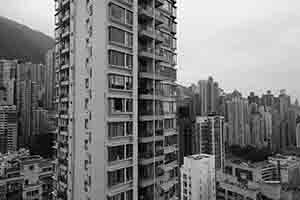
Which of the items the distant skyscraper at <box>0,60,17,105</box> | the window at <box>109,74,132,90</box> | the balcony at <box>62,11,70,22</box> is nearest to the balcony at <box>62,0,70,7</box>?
the balcony at <box>62,11,70,22</box>

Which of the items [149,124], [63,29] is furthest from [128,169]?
[63,29]

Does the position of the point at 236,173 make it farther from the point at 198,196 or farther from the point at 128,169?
the point at 128,169

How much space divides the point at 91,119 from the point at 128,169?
2.49m

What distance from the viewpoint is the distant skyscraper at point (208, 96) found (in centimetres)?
4581

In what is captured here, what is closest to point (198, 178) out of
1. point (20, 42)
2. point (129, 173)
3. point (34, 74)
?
point (129, 173)

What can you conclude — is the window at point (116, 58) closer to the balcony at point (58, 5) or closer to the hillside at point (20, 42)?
the balcony at point (58, 5)

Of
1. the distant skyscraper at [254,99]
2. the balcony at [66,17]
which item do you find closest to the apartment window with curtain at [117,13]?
the balcony at [66,17]

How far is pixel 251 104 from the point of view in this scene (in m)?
48.8

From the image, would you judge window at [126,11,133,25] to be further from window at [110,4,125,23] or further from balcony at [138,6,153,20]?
balcony at [138,6,153,20]

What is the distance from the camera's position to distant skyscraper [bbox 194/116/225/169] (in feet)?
125

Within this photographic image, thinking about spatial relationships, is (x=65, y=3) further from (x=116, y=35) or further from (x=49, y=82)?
(x=49, y=82)

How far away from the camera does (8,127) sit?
3438 cm

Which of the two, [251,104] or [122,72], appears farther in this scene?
[251,104]

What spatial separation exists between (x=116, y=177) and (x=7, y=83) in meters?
41.2
